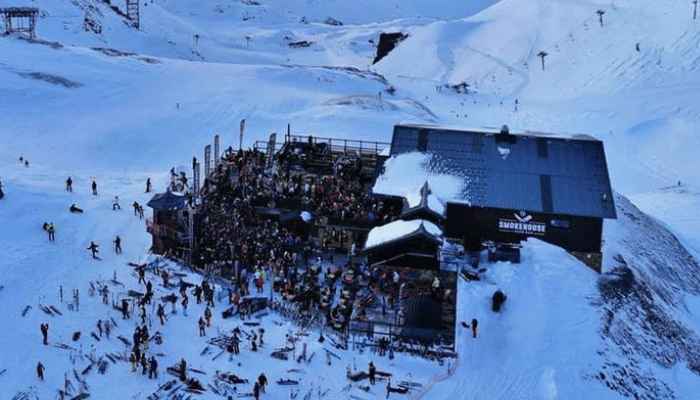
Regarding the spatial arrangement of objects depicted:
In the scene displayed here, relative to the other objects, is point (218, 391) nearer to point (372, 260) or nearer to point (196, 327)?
point (196, 327)

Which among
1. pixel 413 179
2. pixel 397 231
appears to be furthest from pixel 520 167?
pixel 397 231

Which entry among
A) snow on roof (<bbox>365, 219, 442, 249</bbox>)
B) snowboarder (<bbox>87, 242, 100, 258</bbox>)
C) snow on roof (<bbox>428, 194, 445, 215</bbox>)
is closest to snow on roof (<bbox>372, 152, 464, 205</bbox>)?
snow on roof (<bbox>428, 194, 445, 215</bbox>)

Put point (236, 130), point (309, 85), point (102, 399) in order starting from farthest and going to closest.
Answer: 1. point (309, 85)
2. point (236, 130)
3. point (102, 399)

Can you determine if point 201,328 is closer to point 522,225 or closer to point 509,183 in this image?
point 522,225

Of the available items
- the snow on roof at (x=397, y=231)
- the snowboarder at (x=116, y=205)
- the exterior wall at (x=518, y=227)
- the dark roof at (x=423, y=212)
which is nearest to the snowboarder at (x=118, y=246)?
the snowboarder at (x=116, y=205)

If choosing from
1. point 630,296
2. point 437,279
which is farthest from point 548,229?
point 437,279
